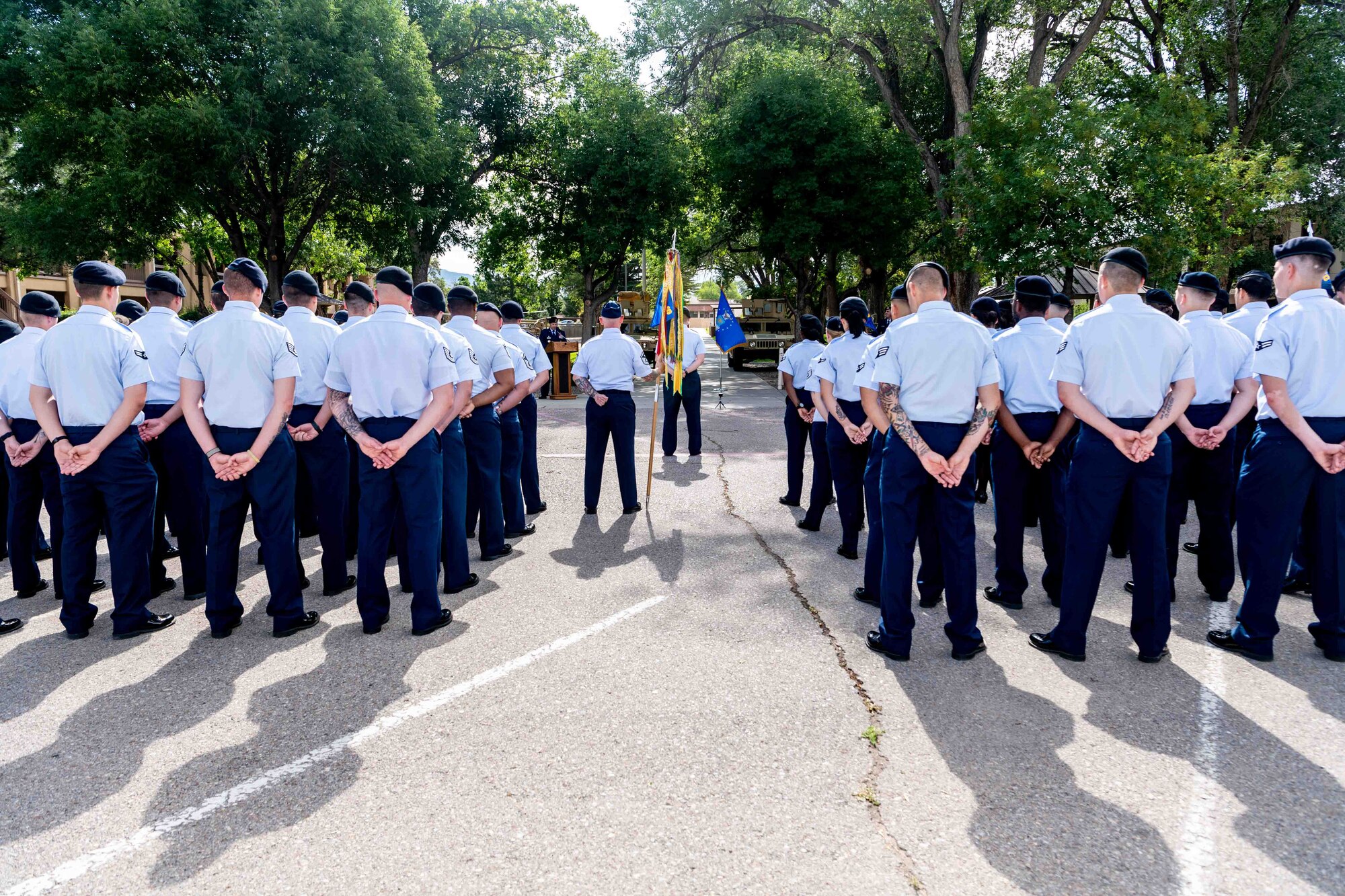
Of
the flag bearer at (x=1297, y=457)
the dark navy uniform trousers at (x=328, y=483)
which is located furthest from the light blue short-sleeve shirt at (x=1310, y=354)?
the dark navy uniform trousers at (x=328, y=483)

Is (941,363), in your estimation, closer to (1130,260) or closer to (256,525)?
(1130,260)

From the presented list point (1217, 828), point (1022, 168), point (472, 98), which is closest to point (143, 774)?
point (1217, 828)

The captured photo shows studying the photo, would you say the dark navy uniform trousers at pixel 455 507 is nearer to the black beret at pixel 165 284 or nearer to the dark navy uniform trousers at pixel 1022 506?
the black beret at pixel 165 284

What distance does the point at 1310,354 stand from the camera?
4.38 meters

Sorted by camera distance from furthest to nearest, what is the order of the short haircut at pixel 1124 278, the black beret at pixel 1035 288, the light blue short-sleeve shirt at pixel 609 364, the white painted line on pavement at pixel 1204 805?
the light blue short-sleeve shirt at pixel 609 364
the black beret at pixel 1035 288
the short haircut at pixel 1124 278
the white painted line on pavement at pixel 1204 805

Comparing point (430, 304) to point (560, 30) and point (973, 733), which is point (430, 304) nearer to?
point (973, 733)

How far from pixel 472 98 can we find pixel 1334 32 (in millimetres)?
23087

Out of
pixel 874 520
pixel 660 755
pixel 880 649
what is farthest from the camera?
pixel 874 520

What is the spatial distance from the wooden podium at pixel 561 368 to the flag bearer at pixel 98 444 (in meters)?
12.9

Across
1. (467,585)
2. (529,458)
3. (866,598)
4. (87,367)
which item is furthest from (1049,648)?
(87,367)

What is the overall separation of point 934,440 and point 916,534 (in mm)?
519

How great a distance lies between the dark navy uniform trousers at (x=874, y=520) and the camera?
4.99m

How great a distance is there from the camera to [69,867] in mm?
2738

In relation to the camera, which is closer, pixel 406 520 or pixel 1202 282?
pixel 406 520
